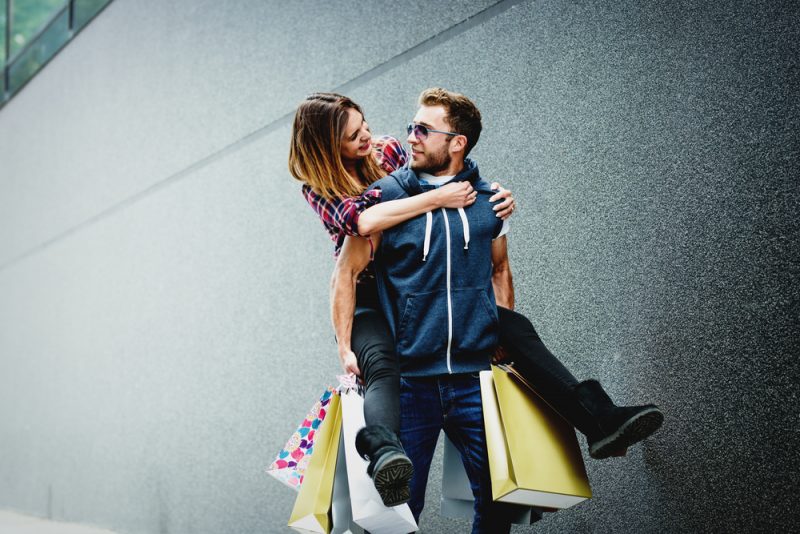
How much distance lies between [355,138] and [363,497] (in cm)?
82

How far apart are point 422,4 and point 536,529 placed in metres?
1.92

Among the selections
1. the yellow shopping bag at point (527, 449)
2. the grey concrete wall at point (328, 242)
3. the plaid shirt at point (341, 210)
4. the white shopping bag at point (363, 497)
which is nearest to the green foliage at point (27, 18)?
the grey concrete wall at point (328, 242)

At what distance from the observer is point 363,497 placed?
4.89 ft

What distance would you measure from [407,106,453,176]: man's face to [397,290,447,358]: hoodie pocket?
1.03ft

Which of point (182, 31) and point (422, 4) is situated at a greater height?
point (182, 31)

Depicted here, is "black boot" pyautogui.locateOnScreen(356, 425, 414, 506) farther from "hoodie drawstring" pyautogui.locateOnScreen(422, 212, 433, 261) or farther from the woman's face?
the woman's face

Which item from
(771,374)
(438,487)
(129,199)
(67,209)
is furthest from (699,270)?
(67,209)

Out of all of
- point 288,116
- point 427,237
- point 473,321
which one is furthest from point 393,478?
point 288,116

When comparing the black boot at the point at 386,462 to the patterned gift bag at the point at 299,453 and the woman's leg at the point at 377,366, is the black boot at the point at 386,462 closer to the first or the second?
the woman's leg at the point at 377,366

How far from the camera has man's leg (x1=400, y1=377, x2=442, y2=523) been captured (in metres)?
1.54

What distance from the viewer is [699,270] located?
1872 millimetres

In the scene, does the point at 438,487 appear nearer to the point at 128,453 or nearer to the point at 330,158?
the point at 330,158

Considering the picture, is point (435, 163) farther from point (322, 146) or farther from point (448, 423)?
point (448, 423)

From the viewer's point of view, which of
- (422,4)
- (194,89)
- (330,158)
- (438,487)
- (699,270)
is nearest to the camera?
(330,158)
